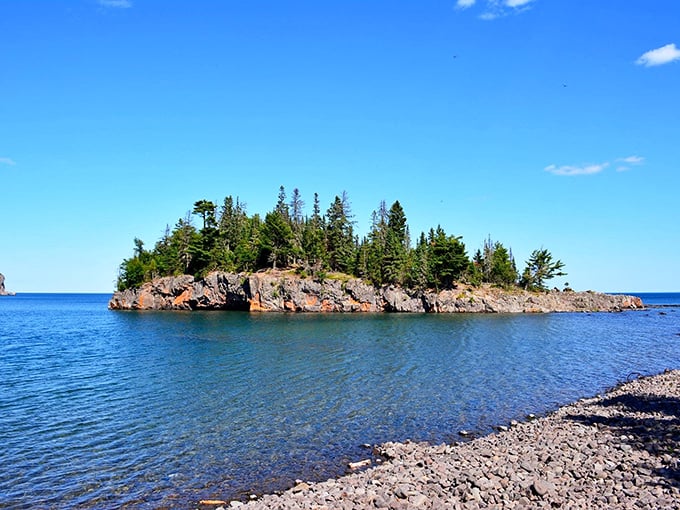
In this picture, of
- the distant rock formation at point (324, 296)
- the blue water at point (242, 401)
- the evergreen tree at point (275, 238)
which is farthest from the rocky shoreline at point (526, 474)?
the evergreen tree at point (275, 238)

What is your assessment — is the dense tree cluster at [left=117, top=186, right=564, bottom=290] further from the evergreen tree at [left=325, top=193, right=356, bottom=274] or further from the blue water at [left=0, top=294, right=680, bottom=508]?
the blue water at [left=0, top=294, right=680, bottom=508]

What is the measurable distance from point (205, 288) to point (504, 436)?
107m

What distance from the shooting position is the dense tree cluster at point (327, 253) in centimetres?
11475

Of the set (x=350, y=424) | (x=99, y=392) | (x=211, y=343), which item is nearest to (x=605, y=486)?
(x=350, y=424)

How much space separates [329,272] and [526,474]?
4183 inches

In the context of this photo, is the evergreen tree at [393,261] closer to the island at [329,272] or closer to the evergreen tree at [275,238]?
the island at [329,272]

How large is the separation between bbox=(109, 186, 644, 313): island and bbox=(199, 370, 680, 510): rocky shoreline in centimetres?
9098

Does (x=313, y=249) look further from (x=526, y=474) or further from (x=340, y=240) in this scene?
(x=526, y=474)

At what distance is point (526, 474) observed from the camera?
14.3 meters

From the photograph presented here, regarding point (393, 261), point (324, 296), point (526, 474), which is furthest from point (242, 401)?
point (393, 261)

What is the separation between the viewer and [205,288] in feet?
Result: 387

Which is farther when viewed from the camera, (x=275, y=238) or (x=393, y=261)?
(x=275, y=238)

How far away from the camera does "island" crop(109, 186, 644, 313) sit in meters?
111

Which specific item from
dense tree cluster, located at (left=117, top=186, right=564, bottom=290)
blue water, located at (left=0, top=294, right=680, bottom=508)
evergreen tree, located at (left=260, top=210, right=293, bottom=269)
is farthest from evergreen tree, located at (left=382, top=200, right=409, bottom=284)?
blue water, located at (left=0, top=294, right=680, bottom=508)
